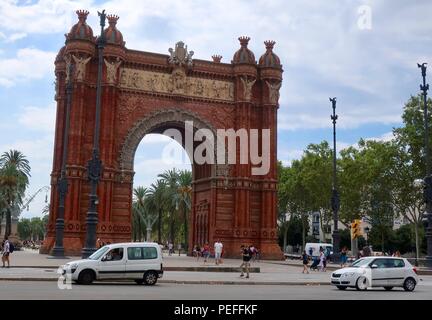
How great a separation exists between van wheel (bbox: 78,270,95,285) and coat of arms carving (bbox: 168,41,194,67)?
30752mm

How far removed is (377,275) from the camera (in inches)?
834

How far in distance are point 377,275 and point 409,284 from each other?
57.5 inches

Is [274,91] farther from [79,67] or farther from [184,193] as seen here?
[184,193]

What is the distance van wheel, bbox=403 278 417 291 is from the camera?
2147 centimetres

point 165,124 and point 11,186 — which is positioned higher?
point 165,124

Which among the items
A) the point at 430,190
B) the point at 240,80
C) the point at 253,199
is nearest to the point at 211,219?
the point at 253,199

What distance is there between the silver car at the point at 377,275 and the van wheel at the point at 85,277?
30.4 ft

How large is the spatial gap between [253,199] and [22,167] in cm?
3987

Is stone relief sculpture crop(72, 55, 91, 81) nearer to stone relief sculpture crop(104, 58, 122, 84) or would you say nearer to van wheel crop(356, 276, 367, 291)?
stone relief sculpture crop(104, 58, 122, 84)

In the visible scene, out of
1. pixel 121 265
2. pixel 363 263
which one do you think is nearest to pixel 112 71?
pixel 121 265

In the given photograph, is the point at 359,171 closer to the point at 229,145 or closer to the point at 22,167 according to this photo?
the point at 229,145

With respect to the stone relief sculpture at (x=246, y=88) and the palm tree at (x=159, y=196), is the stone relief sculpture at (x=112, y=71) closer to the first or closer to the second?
the stone relief sculpture at (x=246, y=88)

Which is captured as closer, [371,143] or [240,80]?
[240,80]
